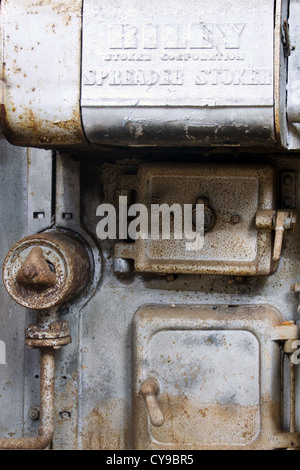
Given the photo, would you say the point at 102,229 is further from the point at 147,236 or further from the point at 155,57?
the point at 155,57

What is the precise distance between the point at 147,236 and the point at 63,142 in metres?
0.36

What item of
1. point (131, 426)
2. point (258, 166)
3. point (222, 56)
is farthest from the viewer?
point (131, 426)

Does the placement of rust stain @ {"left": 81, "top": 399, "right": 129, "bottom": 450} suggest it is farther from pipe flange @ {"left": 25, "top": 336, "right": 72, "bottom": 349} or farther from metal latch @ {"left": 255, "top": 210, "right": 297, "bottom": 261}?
metal latch @ {"left": 255, "top": 210, "right": 297, "bottom": 261}

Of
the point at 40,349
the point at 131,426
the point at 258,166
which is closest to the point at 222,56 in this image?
the point at 258,166

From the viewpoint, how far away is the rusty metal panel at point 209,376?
163cm

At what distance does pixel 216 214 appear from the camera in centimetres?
164

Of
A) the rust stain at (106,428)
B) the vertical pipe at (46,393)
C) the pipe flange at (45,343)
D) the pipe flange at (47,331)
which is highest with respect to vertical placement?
the pipe flange at (47,331)

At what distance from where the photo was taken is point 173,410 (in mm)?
1661

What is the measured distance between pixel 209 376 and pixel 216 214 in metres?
0.40

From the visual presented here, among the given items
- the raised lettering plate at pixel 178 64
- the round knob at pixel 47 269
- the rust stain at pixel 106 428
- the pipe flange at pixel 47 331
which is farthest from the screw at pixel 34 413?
the raised lettering plate at pixel 178 64

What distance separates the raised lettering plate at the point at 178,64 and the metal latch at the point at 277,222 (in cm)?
28

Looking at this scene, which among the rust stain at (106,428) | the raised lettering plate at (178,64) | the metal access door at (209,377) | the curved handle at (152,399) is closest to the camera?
the raised lettering plate at (178,64)

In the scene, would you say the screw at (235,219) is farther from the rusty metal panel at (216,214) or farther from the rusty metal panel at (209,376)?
the rusty metal panel at (209,376)

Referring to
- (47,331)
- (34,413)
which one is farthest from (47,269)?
(34,413)
